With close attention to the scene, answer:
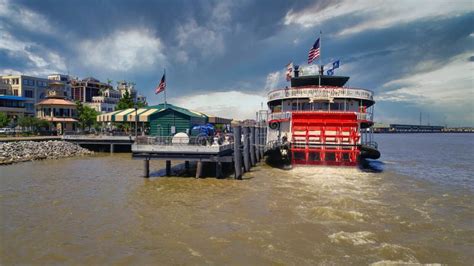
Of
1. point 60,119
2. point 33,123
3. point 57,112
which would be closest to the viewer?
point 33,123

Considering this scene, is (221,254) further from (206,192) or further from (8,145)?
(8,145)

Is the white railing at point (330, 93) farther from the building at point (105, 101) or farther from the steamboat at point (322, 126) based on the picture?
the building at point (105, 101)

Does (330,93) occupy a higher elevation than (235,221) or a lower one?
higher

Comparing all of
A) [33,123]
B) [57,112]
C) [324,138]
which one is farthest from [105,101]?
[324,138]

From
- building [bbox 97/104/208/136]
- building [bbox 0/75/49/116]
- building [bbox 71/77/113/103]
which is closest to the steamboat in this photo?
building [bbox 97/104/208/136]

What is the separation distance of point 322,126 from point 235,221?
47.5ft

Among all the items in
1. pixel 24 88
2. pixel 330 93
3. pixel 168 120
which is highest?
pixel 24 88

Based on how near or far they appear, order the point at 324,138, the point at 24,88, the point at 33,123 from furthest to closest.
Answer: the point at 24,88
the point at 33,123
the point at 324,138

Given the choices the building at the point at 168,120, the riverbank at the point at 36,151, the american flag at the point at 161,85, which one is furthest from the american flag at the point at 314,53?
the riverbank at the point at 36,151

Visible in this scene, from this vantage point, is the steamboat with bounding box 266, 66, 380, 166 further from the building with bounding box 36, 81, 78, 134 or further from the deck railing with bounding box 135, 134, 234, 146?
the building with bounding box 36, 81, 78, 134

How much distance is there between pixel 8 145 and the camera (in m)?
31.8

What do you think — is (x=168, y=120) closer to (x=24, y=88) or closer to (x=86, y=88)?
(x=24, y=88)

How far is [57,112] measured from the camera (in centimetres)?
5053

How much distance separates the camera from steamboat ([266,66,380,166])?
896 inches
